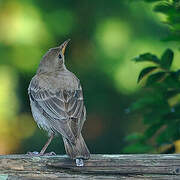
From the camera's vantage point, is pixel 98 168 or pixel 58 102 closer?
pixel 98 168

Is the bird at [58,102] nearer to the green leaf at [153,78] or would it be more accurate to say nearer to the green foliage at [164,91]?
the green foliage at [164,91]

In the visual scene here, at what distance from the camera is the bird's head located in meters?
6.10

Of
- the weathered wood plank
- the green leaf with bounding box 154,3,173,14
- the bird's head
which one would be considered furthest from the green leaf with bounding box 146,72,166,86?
the bird's head

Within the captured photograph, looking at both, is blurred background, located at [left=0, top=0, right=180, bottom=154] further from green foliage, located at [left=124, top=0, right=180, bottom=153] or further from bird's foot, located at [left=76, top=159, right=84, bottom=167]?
bird's foot, located at [left=76, top=159, right=84, bottom=167]

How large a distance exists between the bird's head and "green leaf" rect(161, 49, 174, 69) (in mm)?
1585

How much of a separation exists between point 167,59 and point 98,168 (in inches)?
48.9

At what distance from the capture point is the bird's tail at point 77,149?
13.1 feet

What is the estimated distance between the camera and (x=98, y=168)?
3.86 meters

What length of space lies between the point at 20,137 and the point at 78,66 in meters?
1.35

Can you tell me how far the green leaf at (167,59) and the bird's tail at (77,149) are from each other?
0.87 meters

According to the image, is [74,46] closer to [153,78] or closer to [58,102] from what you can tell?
[58,102]

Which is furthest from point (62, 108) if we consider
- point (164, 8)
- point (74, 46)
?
point (74, 46)

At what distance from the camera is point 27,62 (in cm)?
817

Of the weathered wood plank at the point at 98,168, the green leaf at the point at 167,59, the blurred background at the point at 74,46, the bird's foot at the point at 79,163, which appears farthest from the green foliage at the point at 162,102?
the blurred background at the point at 74,46
